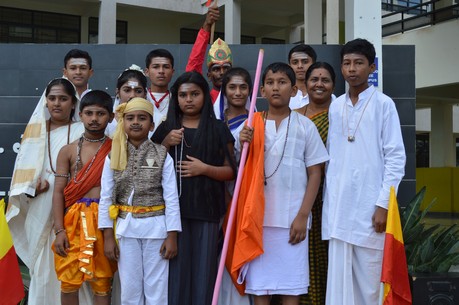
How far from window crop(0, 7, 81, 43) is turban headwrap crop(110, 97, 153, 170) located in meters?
11.1

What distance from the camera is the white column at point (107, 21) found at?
1209 cm

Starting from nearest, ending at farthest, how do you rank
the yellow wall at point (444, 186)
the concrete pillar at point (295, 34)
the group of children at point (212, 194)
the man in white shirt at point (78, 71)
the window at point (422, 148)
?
the group of children at point (212, 194) < the man in white shirt at point (78, 71) < the concrete pillar at point (295, 34) < the yellow wall at point (444, 186) < the window at point (422, 148)

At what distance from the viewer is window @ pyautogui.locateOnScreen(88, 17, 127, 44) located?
1388 centimetres

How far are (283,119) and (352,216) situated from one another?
0.72 metres

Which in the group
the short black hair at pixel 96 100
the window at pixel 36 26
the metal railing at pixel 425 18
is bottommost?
the short black hair at pixel 96 100

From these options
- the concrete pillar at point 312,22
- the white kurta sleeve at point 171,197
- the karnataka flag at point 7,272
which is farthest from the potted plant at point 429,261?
the concrete pillar at point 312,22

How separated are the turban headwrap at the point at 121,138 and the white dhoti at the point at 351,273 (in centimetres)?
136

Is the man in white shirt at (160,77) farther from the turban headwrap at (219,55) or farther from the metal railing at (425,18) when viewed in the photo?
the metal railing at (425,18)

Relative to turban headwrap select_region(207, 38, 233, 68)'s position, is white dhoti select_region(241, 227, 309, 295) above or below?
below

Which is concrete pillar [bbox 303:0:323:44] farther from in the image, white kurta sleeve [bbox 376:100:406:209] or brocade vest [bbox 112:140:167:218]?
brocade vest [bbox 112:140:167:218]

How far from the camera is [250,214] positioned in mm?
3193

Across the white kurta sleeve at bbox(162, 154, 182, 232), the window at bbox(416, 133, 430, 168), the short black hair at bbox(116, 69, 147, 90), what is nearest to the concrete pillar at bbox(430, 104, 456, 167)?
the window at bbox(416, 133, 430, 168)

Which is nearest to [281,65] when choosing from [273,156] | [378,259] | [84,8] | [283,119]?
[283,119]

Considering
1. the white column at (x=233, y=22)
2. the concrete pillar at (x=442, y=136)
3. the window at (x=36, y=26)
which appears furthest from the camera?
the concrete pillar at (x=442, y=136)
